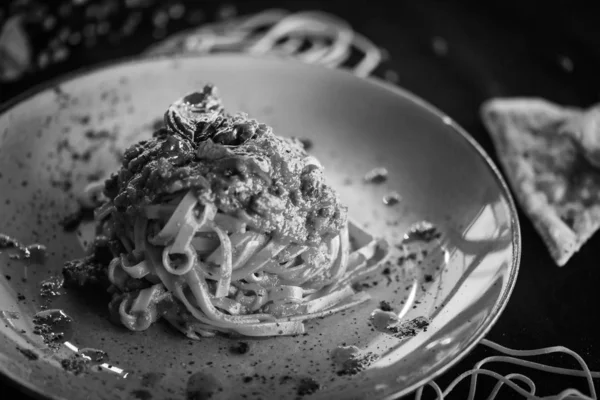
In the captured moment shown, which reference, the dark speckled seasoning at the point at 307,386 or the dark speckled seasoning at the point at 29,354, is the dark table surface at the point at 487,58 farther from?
the dark speckled seasoning at the point at 29,354

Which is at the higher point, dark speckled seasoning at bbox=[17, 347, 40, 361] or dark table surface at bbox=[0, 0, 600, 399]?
dark speckled seasoning at bbox=[17, 347, 40, 361]

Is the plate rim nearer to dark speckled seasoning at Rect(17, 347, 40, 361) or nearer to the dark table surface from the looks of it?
dark speckled seasoning at Rect(17, 347, 40, 361)

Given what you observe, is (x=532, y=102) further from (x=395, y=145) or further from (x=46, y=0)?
(x=46, y=0)

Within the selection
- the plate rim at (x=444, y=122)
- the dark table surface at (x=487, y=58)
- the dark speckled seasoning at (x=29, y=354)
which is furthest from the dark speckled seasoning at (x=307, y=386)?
the dark table surface at (x=487, y=58)

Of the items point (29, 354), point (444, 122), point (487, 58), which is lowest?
point (487, 58)

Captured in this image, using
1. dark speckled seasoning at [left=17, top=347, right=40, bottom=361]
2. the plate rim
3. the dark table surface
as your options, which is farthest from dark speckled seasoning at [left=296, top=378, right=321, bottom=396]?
the dark table surface

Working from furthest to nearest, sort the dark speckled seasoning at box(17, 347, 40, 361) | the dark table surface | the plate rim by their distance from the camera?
the dark table surface → the dark speckled seasoning at box(17, 347, 40, 361) → the plate rim

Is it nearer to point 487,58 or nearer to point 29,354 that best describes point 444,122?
point 487,58

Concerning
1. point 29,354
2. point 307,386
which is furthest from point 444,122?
point 29,354
